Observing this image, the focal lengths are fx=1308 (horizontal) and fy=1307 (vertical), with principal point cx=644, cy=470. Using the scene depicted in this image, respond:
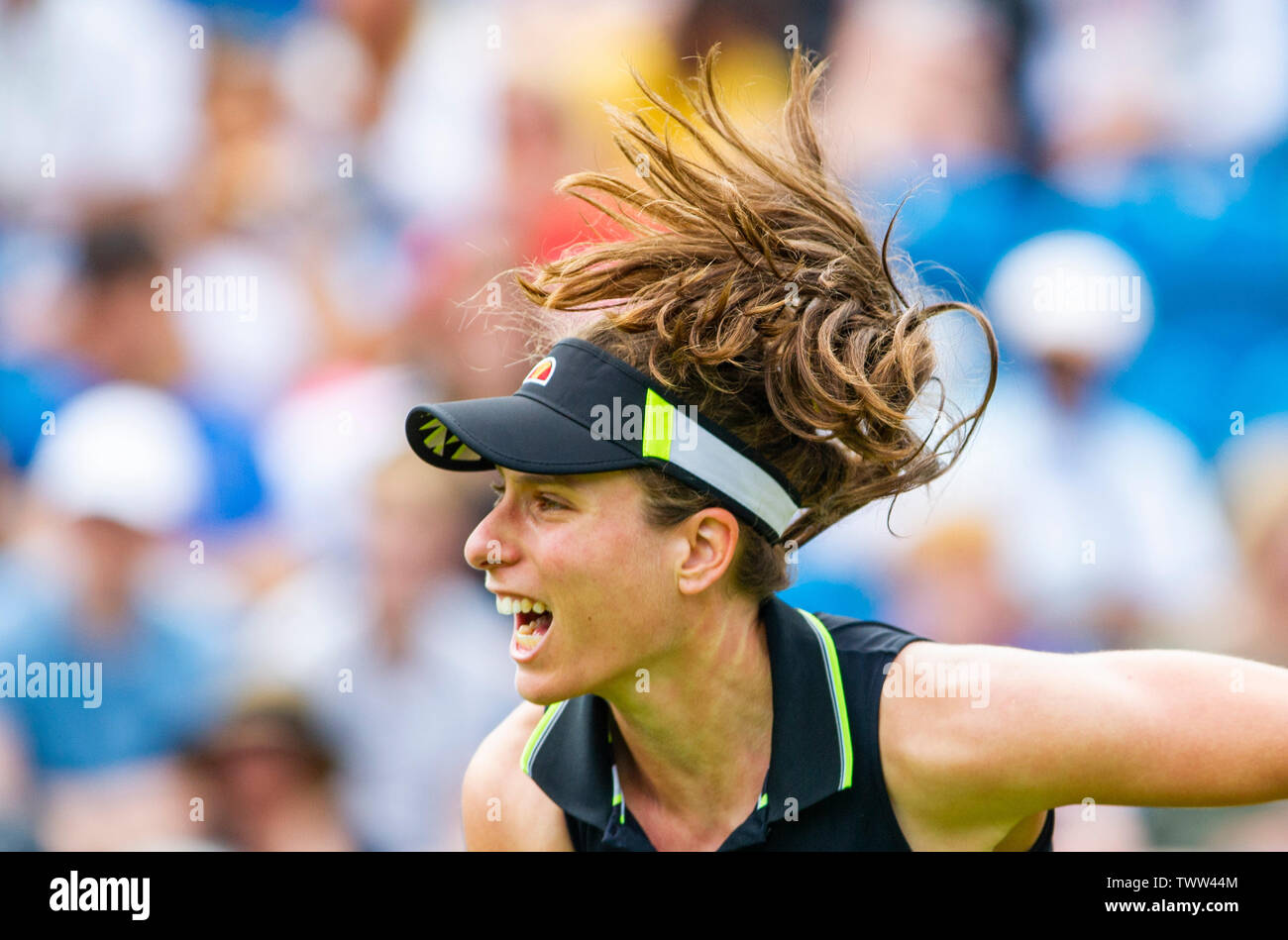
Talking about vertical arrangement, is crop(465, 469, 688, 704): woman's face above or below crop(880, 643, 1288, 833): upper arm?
above

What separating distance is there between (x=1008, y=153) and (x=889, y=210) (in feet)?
2.18

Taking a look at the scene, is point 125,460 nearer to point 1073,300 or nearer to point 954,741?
point 954,741

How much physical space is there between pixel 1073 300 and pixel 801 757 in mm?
2471

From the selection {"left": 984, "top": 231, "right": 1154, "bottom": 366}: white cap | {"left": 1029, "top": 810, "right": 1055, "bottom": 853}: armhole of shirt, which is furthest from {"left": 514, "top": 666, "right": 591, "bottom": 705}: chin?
{"left": 984, "top": 231, "right": 1154, "bottom": 366}: white cap

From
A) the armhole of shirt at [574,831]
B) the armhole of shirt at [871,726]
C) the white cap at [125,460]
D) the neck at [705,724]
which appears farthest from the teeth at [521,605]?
the white cap at [125,460]

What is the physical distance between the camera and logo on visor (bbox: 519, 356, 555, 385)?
99.8 inches

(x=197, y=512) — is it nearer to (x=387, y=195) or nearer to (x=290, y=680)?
(x=290, y=680)

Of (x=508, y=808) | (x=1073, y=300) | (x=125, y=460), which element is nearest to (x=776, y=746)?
(x=508, y=808)

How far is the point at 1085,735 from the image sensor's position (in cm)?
234

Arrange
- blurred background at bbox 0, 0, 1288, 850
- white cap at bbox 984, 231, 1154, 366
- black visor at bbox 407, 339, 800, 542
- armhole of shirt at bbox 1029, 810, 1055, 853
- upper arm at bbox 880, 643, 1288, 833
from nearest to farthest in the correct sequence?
upper arm at bbox 880, 643, 1288, 833 < black visor at bbox 407, 339, 800, 542 < armhole of shirt at bbox 1029, 810, 1055, 853 < blurred background at bbox 0, 0, 1288, 850 < white cap at bbox 984, 231, 1154, 366

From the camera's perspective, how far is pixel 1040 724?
2.38 m

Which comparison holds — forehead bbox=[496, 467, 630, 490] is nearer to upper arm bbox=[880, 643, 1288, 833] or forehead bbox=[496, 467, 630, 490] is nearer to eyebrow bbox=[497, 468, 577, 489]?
eyebrow bbox=[497, 468, 577, 489]

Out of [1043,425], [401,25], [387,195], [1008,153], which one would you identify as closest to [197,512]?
[387,195]

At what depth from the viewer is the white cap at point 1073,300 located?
4383 millimetres
